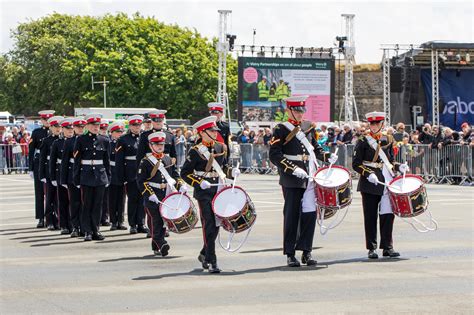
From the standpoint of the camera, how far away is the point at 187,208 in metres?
13.6

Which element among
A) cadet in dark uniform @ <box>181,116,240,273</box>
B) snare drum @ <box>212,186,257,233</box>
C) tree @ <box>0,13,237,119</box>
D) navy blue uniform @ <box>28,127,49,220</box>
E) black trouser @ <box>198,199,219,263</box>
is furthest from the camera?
tree @ <box>0,13,237,119</box>

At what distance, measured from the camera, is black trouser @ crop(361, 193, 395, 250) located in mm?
13766

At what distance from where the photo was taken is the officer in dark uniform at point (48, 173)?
18859 mm

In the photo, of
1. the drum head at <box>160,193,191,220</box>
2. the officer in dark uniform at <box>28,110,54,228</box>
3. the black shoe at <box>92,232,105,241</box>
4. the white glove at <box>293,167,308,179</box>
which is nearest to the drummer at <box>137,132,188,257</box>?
the drum head at <box>160,193,191,220</box>

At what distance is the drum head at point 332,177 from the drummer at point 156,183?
221 centimetres

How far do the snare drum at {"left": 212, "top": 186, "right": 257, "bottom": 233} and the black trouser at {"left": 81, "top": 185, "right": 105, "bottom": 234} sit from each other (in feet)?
15.7

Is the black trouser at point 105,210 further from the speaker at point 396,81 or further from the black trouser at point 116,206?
the speaker at point 396,81

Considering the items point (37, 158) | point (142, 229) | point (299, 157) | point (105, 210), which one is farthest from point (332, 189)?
point (37, 158)

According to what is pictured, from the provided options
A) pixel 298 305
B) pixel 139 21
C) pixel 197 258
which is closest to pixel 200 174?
pixel 197 258

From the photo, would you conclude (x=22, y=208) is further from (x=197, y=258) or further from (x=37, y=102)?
(x=37, y=102)

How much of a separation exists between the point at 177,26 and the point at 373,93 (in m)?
28.3

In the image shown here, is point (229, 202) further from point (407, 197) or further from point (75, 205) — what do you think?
point (75, 205)

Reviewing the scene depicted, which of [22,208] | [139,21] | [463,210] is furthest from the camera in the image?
[139,21]

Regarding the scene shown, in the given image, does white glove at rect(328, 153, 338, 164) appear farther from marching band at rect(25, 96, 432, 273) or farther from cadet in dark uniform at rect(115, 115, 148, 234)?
cadet in dark uniform at rect(115, 115, 148, 234)
